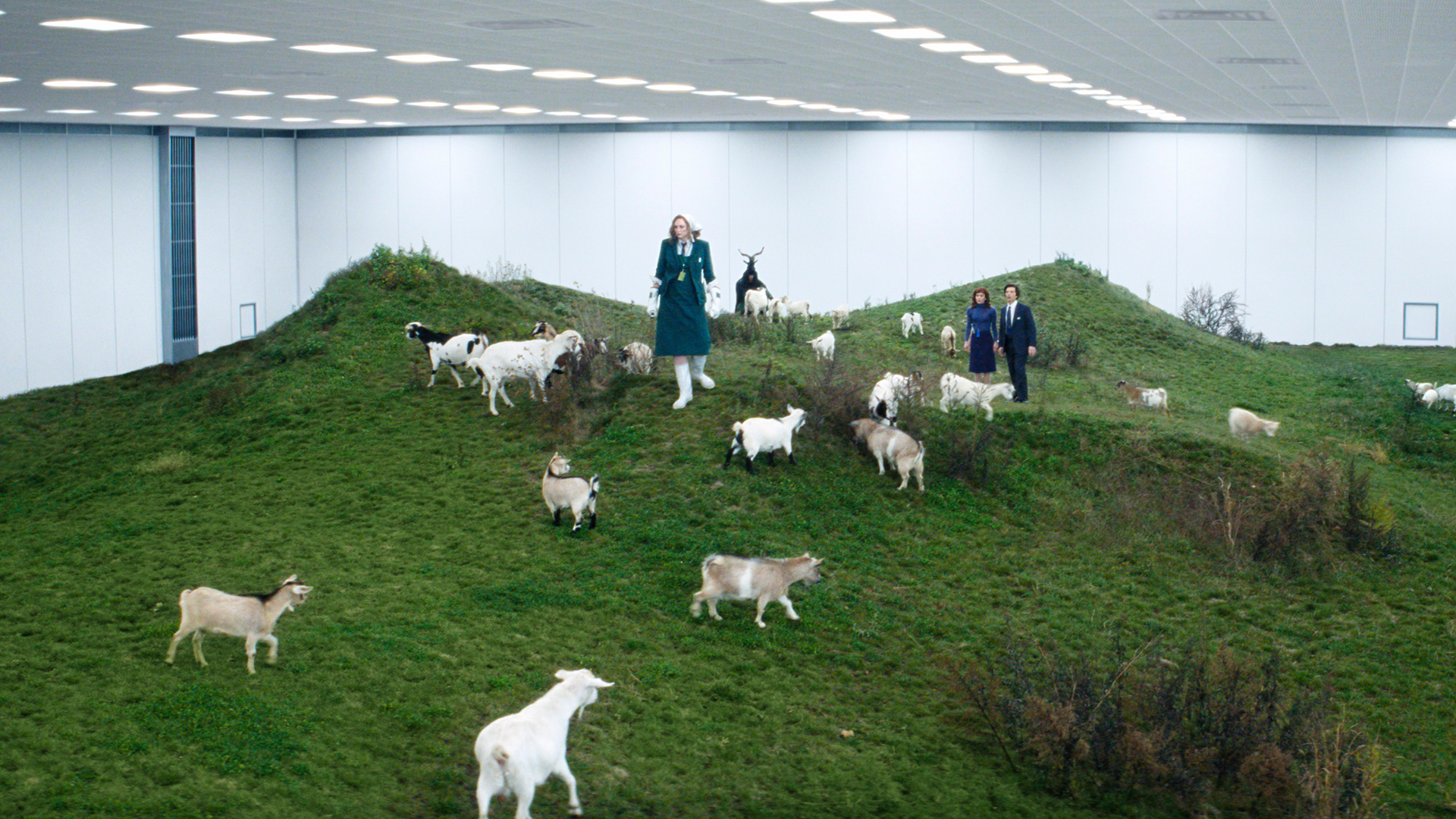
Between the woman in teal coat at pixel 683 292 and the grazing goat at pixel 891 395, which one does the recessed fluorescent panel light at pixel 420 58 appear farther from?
the grazing goat at pixel 891 395

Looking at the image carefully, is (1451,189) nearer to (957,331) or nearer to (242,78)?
(957,331)

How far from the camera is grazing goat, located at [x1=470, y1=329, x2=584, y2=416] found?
1375 centimetres

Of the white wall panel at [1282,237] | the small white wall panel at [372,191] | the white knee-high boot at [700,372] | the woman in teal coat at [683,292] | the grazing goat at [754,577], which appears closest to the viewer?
the grazing goat at [754,577]

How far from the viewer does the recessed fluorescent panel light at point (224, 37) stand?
9641 millimetres

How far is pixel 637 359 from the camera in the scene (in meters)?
14.5

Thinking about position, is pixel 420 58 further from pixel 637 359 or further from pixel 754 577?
pixel 754 577

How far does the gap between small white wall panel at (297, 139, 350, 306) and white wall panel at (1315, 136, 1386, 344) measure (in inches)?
971

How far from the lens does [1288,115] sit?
73.6ft

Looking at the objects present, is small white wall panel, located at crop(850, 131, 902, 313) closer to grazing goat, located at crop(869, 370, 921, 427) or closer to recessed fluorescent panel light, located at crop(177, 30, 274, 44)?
grazing goat, located at crop(869, 370, 921, 427)

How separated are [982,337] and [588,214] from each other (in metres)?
17.5

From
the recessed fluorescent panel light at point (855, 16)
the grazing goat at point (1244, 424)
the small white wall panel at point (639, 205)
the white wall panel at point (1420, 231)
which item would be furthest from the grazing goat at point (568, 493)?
the white wall panel at point (1420, 231)

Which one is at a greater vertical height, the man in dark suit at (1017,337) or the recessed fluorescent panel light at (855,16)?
the recessed fluorescent panel light at (855,16)

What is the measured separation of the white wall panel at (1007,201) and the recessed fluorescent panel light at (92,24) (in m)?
22.8

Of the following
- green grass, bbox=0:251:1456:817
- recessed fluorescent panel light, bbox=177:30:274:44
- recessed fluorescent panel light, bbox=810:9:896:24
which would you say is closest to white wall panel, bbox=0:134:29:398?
green grass, bbox=0:251:1456:817
